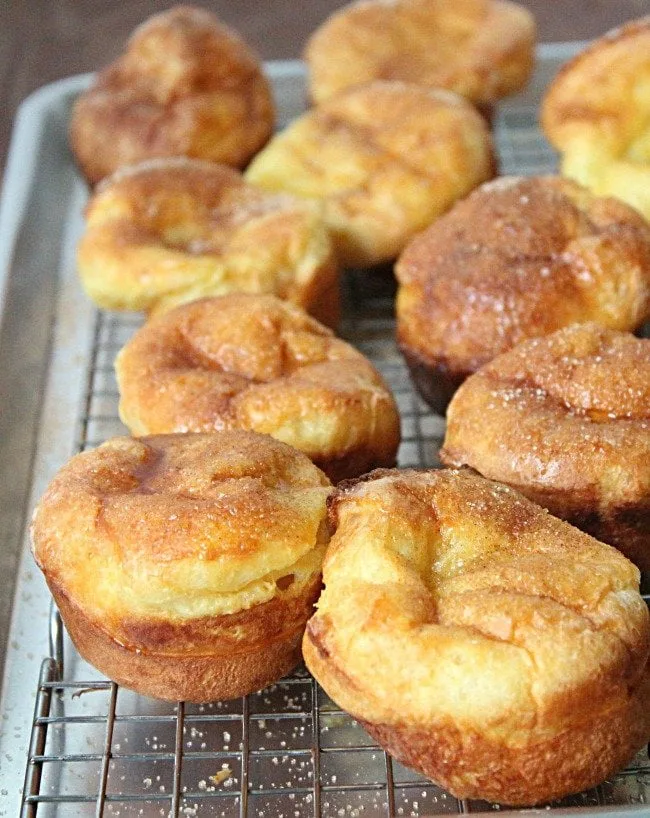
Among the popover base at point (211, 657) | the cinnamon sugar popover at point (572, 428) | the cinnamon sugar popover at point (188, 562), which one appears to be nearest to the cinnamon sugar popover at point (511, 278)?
the cinnamon sugar popover at point (572, 428)

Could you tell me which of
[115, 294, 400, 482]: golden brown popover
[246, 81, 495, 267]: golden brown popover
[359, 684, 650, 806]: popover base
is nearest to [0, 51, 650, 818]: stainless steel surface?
[359, 684, 650, 806]: popover base

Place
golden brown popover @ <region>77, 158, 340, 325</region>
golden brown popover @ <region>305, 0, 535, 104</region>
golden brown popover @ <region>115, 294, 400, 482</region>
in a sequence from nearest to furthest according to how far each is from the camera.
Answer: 1. golden brown popover @ <region>115, 294, 400, 482</region>
2. golden brown popover @ <region>77, 158, 340, 325</region>
3. golden brown popover @ <region>305, 0, 535, 104</region>

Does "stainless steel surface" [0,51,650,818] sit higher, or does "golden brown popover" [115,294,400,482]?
"golden brown popover" [115,294,400,482]

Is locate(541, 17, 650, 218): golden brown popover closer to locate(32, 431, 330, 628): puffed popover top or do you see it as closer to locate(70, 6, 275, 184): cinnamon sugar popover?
locate(70, 6, 275, 184): cinnamon sugar popover

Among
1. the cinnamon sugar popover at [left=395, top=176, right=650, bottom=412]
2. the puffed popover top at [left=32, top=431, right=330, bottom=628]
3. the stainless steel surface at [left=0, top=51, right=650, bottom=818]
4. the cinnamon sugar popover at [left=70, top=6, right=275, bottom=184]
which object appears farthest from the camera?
the cinnamon sugar popover at [left=70, top=6, right=275, bottom=184]

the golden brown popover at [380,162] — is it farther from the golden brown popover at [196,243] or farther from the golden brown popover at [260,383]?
the golden brown popover at [260,383]

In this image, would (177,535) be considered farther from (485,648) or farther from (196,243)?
(196,243)

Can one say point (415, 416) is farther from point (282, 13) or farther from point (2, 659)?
point (282, 13)
